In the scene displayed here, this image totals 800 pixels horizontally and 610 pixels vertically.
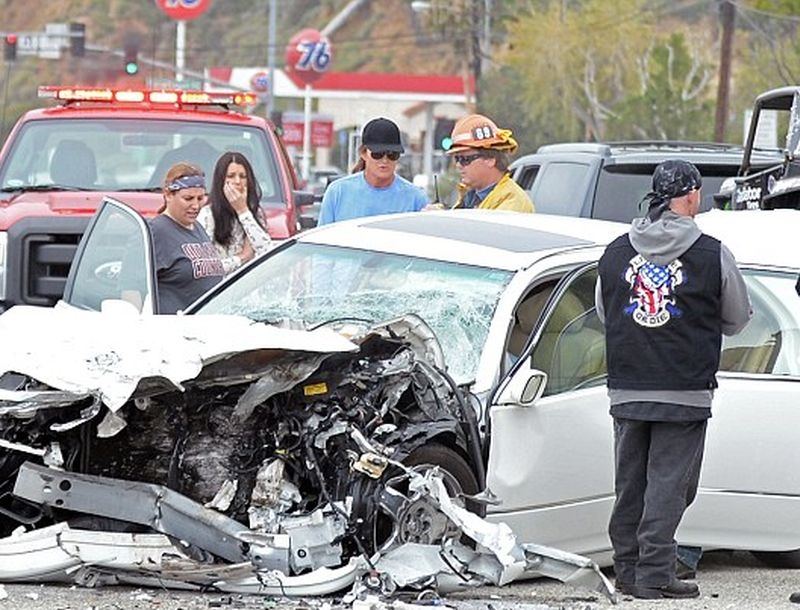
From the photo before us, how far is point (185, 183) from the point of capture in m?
9.11

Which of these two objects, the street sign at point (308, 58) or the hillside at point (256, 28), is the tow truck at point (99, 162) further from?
the hillside at point (256, 28)

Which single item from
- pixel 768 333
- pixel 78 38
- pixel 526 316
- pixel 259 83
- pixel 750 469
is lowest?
pixel 750 469

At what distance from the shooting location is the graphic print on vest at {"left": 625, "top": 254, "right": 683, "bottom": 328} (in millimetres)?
7184

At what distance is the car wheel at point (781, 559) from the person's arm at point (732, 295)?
1470mm

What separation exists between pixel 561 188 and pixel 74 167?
347cm

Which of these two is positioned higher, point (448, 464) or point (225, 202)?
point (225, 202)

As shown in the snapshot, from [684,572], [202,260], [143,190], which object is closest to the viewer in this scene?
[684,572]

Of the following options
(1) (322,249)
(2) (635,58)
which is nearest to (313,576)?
(1) (322,249)

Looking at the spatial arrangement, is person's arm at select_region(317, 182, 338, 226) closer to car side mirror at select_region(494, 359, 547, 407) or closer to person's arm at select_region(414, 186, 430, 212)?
person's arm at select_region(414, 186, 430, 212)

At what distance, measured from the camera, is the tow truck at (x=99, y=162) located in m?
11.4

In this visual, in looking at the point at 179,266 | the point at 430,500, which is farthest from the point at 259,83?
the point at 430,500

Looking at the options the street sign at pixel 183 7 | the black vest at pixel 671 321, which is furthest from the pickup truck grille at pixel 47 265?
the street sign at pixel 183 7

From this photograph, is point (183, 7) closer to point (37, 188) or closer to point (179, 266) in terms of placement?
point (37, 188)

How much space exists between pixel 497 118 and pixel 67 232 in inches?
2076
